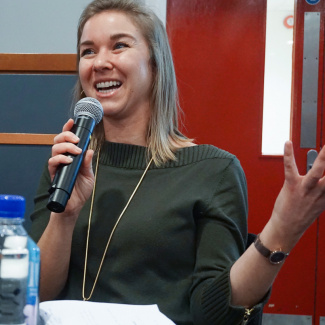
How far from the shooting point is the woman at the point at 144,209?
3.40 ft

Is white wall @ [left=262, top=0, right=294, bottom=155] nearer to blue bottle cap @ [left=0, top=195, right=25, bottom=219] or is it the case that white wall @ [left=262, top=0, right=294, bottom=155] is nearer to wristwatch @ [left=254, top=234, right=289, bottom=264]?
wristwatch @ [left=254, top=234, right=289, bottom=264]

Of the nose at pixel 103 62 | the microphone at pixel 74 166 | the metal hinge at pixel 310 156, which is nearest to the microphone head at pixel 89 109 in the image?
the microphone at pixel 74 166

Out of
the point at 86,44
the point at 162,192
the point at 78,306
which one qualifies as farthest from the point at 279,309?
the point at 78,306

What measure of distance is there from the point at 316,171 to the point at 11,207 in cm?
43

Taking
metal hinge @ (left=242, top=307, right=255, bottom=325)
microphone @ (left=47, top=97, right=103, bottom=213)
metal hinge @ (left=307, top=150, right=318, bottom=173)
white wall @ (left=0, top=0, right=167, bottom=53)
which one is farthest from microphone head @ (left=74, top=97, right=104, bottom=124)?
metal hinge @ (left=307, top=150, right=318, bottom=173)

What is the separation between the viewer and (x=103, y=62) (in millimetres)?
1209

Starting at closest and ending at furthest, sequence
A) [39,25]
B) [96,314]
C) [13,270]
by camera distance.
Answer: [13,270]
[96,314]
[39,25]

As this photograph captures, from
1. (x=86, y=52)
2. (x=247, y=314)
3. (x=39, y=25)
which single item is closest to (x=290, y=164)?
(x=247, y=314)

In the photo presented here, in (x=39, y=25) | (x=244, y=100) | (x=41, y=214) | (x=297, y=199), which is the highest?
(x=39, y=25)

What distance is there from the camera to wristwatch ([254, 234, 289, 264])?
2.69 feet

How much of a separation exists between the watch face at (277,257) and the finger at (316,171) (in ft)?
0.44

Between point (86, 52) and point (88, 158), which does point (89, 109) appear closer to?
point (88, 158)

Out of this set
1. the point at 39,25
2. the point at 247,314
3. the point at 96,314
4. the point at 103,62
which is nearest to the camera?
the point at 96,314

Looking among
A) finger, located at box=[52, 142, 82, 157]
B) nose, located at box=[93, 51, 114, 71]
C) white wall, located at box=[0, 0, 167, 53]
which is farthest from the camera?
white wall, located at box=[0, 0, 167, 53]
